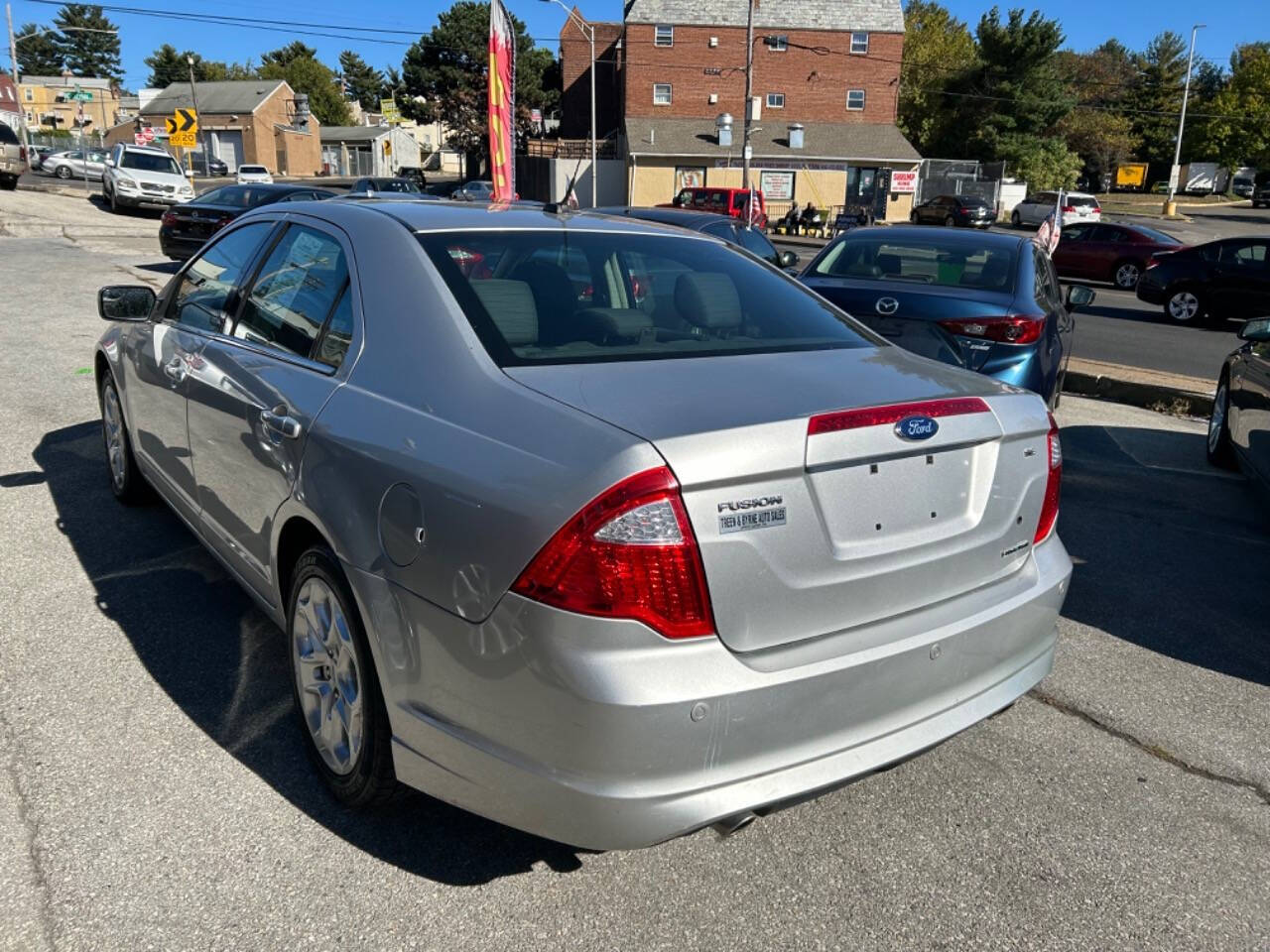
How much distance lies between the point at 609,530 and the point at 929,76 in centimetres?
7825

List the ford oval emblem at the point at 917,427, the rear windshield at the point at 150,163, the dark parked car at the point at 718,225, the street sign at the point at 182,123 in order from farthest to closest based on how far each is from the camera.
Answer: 1. the street sign at the point at 182,123
2. the rear windshield at the point at 150,163
3. the dark parked car at the point at 718,225
4. the ford oval emblem at the point at 917,427

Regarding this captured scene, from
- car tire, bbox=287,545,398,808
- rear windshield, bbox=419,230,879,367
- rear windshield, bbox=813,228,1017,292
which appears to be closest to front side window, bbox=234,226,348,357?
rear windshield, bbox=419,230,879,367

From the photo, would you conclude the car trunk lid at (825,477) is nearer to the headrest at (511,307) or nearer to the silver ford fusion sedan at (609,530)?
the silver ford fusion sedan at (609,530)

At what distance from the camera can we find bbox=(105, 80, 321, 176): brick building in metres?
81.1

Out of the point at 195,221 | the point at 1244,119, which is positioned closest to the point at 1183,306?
the point at 195,221

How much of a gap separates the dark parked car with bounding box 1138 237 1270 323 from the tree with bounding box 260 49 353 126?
10192cm

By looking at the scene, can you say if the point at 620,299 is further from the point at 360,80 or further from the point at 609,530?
the point at 360,80

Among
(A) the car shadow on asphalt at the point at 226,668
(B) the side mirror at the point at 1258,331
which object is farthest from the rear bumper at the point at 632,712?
(B) the side mirror at the point at 1258,331

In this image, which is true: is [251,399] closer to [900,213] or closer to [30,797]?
[30,797]

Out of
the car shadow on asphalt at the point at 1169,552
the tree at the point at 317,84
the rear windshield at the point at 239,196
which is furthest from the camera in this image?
the tree at the point at 317,84

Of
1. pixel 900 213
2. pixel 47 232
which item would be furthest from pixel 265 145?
pixel 47 232

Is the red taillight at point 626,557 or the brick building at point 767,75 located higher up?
the brick building at point 767,75

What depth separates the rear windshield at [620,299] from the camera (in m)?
2.75

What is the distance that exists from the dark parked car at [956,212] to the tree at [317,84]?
263 feet
